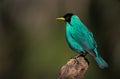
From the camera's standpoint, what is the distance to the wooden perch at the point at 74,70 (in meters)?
6.28

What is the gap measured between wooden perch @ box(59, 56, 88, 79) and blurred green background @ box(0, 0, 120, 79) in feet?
17.4

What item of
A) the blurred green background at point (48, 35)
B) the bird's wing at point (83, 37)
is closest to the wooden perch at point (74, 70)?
the bird's wing at point (83, 37)

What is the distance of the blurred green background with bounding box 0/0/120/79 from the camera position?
40.4ft

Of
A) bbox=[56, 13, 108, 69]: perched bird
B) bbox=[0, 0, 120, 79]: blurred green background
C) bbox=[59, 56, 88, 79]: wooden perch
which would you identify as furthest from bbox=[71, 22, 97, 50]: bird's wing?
bbox=[0, 0, 120, 79]: blurred green background

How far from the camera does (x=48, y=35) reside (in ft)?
41.2

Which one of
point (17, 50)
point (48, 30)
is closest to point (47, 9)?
point (48, 30)

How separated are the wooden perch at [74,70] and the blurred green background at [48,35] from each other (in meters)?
5.31

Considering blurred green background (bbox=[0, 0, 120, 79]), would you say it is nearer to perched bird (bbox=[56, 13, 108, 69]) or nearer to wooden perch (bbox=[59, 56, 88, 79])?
perched bird (bbox=[56, 13, 108, 69])

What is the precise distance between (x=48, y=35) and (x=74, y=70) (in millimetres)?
6165

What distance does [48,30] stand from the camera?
12.7m

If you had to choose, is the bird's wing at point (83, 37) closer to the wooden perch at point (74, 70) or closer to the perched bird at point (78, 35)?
the perched bird at point (78, 35)

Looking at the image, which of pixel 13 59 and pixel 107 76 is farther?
pixel 13 59

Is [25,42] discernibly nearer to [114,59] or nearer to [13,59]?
[13,59]

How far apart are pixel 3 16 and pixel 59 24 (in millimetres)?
1158
